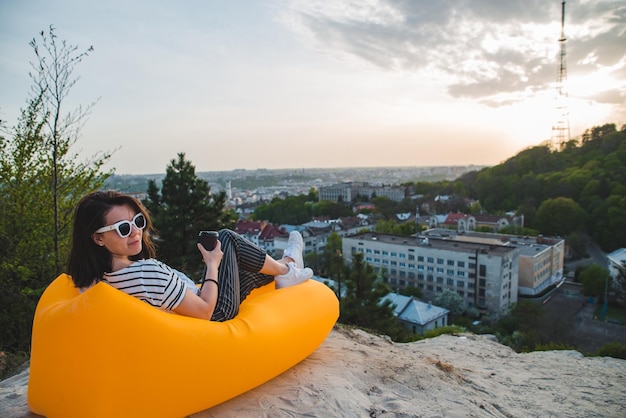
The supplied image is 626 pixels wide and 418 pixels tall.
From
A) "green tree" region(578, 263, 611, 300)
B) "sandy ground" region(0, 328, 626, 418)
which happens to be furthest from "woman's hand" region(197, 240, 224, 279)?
"green tree" region(578, 263, 611, 300)

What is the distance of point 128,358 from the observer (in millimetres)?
2242

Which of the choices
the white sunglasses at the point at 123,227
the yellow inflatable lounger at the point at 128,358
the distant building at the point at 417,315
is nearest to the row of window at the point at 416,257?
the distant building at the point at 417,315

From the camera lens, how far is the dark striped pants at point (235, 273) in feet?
9.52

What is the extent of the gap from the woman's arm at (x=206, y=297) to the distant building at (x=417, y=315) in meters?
16.3

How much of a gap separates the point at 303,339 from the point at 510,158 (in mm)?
71752

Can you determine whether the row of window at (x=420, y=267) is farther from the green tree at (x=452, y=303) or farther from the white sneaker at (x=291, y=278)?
the white sneaker at (x=291, y=278)

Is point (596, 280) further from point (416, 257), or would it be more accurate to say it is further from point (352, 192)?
point (352, 192)

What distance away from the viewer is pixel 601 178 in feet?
146

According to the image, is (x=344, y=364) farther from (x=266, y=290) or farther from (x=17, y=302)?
(x=17, y=302)

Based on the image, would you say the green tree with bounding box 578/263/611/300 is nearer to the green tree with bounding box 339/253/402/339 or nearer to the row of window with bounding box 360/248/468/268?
the row of window with bounding box 360/248/468/268

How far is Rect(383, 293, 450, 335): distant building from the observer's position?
1825 cm

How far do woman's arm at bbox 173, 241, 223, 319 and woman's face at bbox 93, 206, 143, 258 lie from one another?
420 mm

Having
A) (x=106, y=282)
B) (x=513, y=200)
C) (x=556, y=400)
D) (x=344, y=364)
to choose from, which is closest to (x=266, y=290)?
(x=344, y=364)

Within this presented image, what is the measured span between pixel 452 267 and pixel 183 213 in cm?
2045
